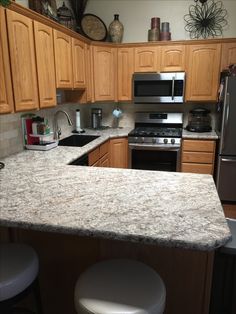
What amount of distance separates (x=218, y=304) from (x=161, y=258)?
53 centimetres

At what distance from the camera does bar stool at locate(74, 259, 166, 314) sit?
0.99 m

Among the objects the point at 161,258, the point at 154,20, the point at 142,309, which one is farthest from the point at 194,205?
the point at 154,20

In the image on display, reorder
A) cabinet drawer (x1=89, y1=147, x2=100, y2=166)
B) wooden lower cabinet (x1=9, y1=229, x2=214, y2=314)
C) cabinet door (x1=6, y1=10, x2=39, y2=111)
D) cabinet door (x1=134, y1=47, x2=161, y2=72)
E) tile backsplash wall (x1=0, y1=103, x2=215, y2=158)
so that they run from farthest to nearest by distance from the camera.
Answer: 1. cabinet door (x1=134, y1=47, x2=161, y2=72)
2. cabinet drawer (x1=89, y1=147, x2=100, y2=166)
3. tile backsplash wall (x1=0, y1=103, x2=215, y2=158)
4. cabinet door (x1=6, y1=10, x2=39, y2=111)
5. wooden lower cabinet (x1=9, y1=229, x2=214, y2=314)

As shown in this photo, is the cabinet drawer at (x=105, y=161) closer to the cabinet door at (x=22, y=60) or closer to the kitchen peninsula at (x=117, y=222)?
the cabinet door at (x=22, y=60)

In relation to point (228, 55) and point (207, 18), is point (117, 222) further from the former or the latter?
point (207, 18)

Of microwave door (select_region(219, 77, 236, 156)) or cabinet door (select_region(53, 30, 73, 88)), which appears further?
microwave door (select_region(219, 77, 236, 156))

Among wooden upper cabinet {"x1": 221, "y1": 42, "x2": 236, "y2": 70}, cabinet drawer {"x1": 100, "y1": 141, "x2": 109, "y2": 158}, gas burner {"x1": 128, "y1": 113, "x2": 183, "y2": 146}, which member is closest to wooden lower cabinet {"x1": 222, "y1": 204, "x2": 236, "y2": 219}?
gas burner {"x1": 128, "y1": 113, "x2": 183, "y2": 146}

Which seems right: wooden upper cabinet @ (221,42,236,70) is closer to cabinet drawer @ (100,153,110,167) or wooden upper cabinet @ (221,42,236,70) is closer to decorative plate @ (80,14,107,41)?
decorative plate @ (80,14,107,41)

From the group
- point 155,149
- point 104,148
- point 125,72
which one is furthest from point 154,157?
point 125,72

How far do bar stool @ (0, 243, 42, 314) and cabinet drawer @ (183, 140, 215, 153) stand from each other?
8.46 ft

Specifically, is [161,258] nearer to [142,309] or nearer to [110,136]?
[142,309]

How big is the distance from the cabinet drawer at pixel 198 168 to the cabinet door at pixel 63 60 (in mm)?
1809

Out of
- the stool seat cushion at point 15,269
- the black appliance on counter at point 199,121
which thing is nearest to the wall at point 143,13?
the black appliance on counter at point 199,121

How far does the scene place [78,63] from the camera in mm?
3139
